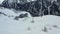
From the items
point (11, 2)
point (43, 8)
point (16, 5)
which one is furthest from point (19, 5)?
point (43, 8)

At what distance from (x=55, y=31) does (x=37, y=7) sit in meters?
9.29

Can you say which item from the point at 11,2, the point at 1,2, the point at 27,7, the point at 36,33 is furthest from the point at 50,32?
the point at 1,2

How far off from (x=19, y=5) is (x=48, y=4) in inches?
241

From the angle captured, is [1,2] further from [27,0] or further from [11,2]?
[27,0]

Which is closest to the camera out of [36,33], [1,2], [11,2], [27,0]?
[36,33]

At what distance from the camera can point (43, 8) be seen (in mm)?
16016

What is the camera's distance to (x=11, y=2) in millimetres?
23172

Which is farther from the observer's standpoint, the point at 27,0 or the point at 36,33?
the point at 27,0

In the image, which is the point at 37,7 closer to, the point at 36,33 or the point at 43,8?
the point at 43,8

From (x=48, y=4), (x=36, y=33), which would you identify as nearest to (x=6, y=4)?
(x=48, y=4)

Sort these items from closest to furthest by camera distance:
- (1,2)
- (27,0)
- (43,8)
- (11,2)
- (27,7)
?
(43,8) < (27,7) < (27,0) < (11,2) < (1,2)

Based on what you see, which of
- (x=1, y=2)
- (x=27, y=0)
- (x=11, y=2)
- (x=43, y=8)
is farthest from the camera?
(x=1, y=2)

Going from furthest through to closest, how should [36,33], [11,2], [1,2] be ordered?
1. [1,2]
2. [11,2]
3. [36,33]

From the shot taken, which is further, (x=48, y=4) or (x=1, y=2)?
(x=1, y=2)
